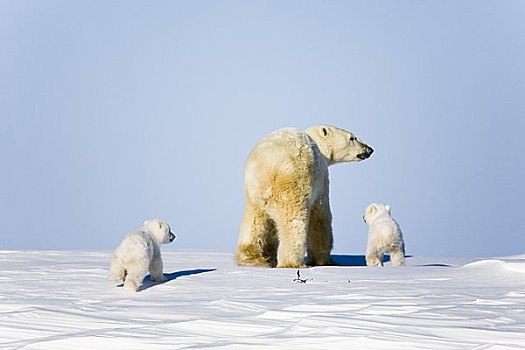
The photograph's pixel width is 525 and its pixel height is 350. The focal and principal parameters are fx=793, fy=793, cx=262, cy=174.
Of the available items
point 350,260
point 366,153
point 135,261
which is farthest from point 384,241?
point 135,261

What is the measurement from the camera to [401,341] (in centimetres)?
365

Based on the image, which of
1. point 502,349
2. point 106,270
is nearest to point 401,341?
point 502,349

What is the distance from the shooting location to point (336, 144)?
33.6 ft

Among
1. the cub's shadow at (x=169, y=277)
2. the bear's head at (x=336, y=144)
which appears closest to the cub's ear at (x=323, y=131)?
the bear's head at (x=336, y=144)

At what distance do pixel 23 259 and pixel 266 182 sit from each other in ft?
10.5

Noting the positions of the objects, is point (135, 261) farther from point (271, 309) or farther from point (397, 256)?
point (397, 256)

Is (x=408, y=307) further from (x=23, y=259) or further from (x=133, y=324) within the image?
(x=23, y=259)

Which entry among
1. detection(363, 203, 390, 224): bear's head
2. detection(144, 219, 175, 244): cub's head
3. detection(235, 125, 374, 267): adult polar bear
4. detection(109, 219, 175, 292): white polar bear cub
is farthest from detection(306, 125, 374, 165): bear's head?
detection(109, 219, 175, 292): white polar bear cub

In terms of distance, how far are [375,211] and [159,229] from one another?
11.4 feet

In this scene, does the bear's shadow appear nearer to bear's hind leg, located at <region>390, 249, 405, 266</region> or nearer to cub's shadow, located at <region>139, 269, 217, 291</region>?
bear's hind leg, located at <region>390, 249, 405, 266</region>

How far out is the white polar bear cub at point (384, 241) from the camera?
906cm

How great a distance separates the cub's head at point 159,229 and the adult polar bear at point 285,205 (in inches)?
60.3

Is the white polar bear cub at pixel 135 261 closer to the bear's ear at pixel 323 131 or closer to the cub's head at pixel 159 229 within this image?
the cub's head at pixel 159 229

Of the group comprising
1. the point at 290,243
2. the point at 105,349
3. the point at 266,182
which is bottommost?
the point at 105,349
